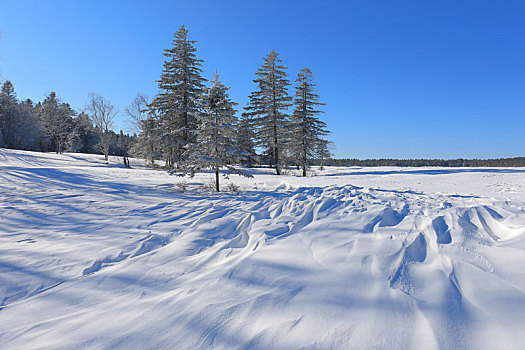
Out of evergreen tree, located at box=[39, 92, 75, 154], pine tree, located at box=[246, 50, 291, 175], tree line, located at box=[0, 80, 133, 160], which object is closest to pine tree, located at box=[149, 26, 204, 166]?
pine tree, located at box=[246, 50, 291, 175]

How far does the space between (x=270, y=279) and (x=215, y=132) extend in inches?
284

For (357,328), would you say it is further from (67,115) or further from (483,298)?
(67,115)

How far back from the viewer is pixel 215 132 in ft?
29.9

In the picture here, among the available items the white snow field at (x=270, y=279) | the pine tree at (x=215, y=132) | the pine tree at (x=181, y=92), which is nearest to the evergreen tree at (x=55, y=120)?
the pine tree at (x=181, y=92)

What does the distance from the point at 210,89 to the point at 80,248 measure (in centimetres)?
719

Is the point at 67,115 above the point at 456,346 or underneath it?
above

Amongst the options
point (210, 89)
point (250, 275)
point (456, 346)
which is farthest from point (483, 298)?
point (210, 89)

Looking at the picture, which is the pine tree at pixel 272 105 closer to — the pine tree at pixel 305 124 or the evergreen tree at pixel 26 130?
the pine tree at pixel 305 124

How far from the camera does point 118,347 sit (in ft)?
6.19

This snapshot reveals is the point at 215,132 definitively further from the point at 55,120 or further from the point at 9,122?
the point at 9,122

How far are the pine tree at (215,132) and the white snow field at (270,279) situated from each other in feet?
11.8

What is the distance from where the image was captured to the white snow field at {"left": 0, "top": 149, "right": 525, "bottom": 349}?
77.2 inches

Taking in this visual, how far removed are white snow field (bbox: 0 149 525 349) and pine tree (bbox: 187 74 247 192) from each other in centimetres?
361

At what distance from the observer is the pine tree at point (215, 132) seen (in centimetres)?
906
